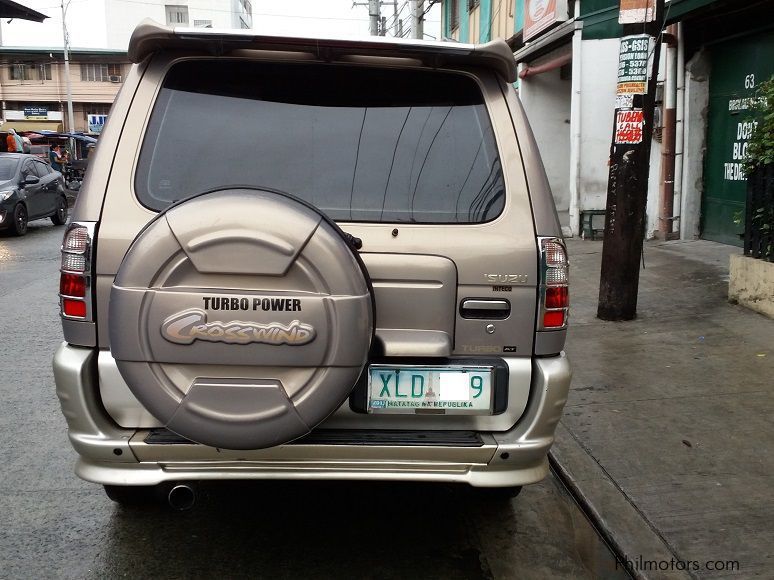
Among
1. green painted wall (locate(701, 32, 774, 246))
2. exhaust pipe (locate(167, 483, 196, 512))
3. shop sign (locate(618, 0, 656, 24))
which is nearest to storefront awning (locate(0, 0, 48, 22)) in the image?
green painted wall (locate(701, 32, 774, 246))

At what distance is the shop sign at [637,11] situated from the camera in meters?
6.44

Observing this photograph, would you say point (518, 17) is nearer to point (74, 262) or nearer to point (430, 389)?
point (430, 389)

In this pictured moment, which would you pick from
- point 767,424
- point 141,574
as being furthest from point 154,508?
point 767,424

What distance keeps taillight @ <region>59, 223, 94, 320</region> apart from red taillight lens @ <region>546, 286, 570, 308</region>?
1647 millimetres

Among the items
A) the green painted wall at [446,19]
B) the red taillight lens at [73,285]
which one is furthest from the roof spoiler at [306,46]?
the green painted wall at [446,19]

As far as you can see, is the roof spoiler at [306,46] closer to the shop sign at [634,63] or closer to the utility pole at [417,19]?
the shop sign at [634,63]

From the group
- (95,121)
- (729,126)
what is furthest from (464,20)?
(95,121)

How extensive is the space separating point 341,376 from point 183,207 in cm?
74

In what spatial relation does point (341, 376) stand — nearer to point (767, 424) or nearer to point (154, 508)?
point (154, 508)

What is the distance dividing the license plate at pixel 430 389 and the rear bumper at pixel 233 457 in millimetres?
133

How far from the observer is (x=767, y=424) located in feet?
14.8

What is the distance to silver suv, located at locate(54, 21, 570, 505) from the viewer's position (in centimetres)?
252

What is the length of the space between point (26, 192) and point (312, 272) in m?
14.3

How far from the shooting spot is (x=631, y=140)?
260 inches
